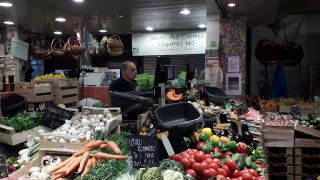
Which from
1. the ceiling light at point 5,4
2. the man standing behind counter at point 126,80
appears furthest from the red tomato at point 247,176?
the ceiling light at point 5,4

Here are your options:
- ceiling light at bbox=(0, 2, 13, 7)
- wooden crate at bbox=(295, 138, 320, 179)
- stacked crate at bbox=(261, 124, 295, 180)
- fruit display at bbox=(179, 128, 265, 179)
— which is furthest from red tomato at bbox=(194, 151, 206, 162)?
ceiling light at bbox=(0, 2, 13, 7)

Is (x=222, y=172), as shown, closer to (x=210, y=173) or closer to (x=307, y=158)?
(x=210, y=173)

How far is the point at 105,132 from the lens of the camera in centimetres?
332

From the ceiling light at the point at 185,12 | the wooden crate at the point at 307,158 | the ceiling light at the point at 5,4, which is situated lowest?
the wooden crate at the point at 307,158

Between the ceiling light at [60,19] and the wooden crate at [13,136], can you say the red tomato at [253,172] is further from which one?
the ceiling light at [60,19]

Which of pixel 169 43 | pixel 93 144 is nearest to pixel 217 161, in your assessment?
pixel 93 144

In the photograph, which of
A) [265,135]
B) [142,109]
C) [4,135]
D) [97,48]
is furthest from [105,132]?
[97,48]

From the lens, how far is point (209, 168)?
9.23ft

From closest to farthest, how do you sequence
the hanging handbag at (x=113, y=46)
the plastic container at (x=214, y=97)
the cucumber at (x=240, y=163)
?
the cucumber at (x=240, y=163) < the plastic container at (x=214, y=97) < the hanging handbag at (x=113, y=46)

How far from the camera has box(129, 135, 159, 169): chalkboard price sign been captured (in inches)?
98.3

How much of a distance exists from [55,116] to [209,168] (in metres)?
1.96

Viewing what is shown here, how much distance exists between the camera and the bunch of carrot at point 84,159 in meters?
2.55

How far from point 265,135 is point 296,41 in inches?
337

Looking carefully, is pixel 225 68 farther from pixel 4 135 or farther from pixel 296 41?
pixel 4 135
